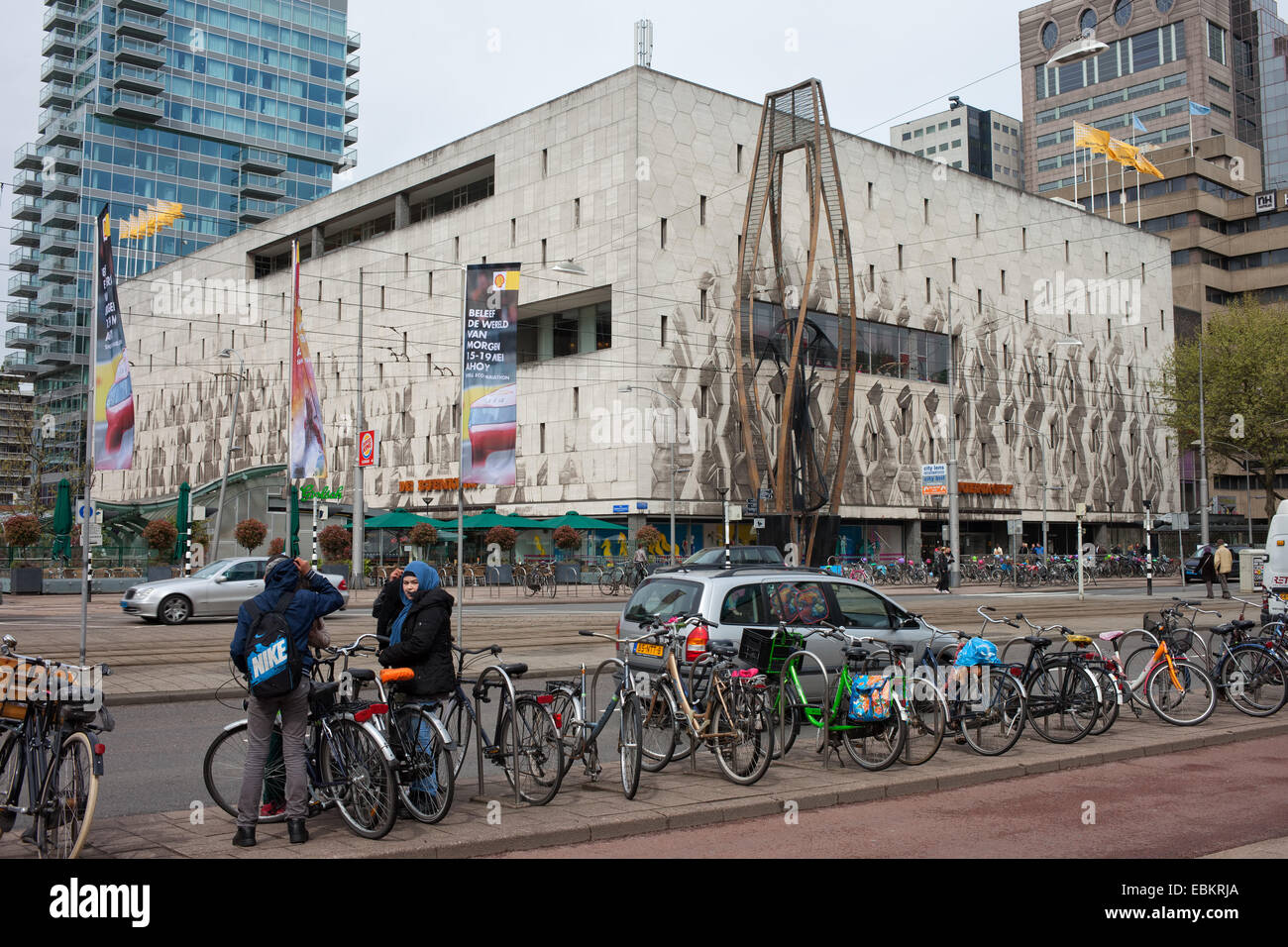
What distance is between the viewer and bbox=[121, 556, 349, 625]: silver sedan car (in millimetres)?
24828

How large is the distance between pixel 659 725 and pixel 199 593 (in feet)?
63.8

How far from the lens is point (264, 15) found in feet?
354

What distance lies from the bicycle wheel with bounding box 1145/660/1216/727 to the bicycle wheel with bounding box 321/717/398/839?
→ 8.14 metres

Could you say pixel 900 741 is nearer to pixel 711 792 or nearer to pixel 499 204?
pixel 711 792

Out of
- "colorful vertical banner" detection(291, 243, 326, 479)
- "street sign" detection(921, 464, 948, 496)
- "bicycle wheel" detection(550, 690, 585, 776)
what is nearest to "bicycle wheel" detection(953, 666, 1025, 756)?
"bicycle wheel" detection(550, 690, 585, 776)

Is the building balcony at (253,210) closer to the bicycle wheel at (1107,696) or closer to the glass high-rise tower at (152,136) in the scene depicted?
the glass high-rise tower at (152,136)

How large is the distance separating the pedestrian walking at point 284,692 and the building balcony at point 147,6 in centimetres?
11124

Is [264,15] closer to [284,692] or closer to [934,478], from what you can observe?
[934,478]

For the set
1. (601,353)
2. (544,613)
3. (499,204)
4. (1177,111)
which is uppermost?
(1177,111)

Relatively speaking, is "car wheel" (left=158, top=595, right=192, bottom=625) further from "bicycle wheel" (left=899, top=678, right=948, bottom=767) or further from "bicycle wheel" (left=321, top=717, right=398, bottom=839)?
"bicycle wheel" (left=321, top=717, right=398, bottom=839)

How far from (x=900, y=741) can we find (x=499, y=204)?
5017 cm

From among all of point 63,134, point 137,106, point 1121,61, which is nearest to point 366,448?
point 137,106
